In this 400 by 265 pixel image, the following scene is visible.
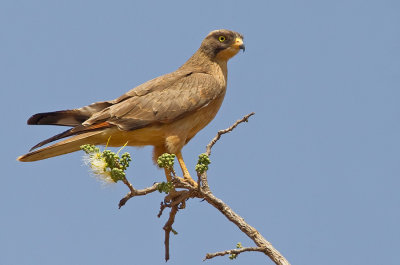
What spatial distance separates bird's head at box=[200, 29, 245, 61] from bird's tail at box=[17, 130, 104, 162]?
2.12m

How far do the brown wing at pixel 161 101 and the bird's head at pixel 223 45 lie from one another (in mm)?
571

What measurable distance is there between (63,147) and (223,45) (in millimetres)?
2665

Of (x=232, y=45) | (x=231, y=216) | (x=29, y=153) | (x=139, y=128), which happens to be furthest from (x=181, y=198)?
(x=232, y=45)

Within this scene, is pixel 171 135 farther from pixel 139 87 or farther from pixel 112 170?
pixel 112 170

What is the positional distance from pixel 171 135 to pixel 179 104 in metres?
0.40

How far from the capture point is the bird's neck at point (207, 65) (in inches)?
307

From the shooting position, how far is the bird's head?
800 centimetres

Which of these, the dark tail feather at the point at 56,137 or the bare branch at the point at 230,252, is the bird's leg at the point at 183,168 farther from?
the bare branch at the point at 230,252

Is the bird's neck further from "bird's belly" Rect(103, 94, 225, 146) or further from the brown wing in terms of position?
"bird's belly" Rect(103, 94, 225, 146)

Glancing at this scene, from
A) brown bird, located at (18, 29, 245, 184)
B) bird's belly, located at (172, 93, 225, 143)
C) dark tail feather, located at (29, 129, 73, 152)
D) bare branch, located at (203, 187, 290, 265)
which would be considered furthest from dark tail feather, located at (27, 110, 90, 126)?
bare branch, located at (203, 187, 290, 265)

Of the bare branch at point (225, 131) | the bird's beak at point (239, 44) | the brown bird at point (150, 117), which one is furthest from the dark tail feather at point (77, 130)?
the bird's beak at point (239, 44)

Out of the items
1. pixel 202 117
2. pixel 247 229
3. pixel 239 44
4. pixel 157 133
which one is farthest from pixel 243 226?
pixel 239 44

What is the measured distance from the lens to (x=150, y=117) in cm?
688

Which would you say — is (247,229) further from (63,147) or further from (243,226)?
(63,147)
